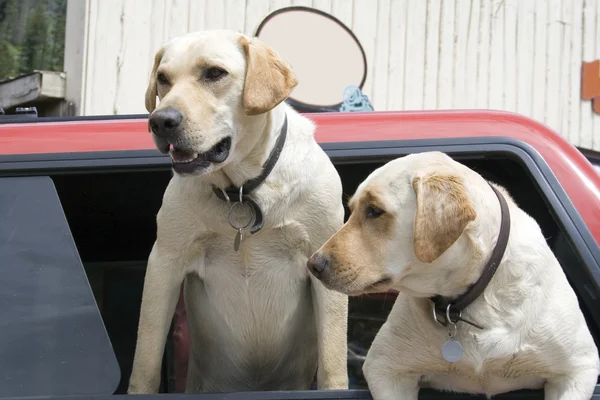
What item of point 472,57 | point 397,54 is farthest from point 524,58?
point 397,54

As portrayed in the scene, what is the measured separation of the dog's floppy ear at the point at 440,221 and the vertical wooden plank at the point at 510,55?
656 cm

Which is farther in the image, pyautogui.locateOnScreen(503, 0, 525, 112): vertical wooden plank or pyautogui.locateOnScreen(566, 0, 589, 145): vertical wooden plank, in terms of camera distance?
pyautogui.locateOnScreen(566, 0, 589, 145): vertical wooden plank

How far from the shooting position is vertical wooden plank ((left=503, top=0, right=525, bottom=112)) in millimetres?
Result: 8555

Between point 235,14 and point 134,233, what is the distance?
4493 millimetres

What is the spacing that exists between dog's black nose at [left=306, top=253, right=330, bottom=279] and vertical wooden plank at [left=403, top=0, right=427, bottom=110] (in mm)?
6013

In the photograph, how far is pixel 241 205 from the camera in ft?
9.10

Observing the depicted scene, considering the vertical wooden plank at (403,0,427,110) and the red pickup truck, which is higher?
the vertical wooden plank at (403,0,427,110)

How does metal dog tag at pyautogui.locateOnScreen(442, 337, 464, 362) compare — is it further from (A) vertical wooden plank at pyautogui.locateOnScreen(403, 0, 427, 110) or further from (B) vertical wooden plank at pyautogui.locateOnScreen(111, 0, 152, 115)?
(A) vertical wooden plank at pyautogui.locateOnScreen(403, 0, 427, 110)

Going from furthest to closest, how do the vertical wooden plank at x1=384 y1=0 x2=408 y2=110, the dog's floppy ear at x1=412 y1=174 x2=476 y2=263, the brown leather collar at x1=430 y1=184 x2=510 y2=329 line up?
the vertical wooden plank at x1=384 y1=0 x2=408 y2=110 → the brown leather collar at x1=430 y1=184 x2=510 y2=329 → the dog's floppy ear at x1=412 y1=174 x2=476 y2=263

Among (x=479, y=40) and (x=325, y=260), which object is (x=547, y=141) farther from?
(x=479, y=40)

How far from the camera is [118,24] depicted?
284 inches

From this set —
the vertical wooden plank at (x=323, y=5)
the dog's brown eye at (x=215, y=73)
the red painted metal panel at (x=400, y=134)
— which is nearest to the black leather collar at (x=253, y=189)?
the red painted metal panel at (x=400, y=134)

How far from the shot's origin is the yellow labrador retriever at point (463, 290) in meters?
2.29

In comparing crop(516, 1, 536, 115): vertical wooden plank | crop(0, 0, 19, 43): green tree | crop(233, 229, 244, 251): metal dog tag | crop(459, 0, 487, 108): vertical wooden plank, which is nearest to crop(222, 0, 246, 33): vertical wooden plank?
crop(0, 0, 19, 43): green tree
